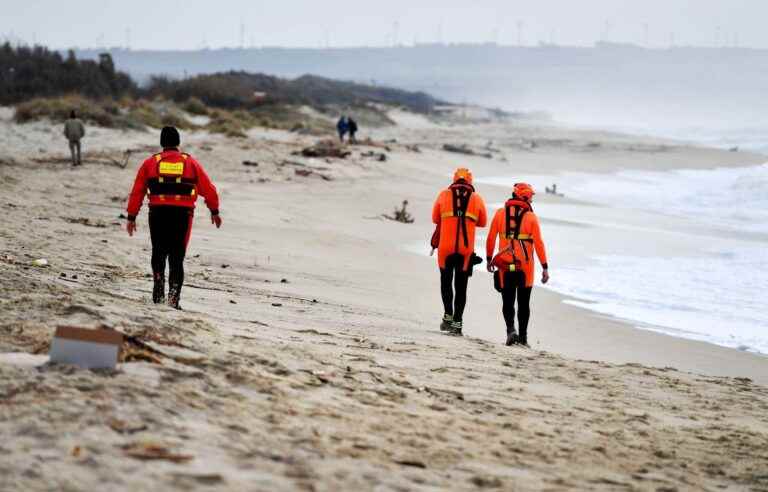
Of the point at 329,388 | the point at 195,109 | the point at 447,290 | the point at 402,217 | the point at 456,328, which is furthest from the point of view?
the point at 195,109

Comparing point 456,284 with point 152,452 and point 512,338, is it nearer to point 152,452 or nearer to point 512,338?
point 512,338

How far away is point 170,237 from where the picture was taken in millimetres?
8195

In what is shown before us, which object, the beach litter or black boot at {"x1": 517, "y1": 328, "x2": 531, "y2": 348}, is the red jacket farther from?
the beach litter

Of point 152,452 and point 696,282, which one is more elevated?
point 152,452

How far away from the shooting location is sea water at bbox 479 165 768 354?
1175 centimetres

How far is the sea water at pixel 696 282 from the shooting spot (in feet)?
38.5

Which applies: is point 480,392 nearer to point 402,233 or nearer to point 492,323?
point 492,323

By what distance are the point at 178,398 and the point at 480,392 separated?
2163 mm

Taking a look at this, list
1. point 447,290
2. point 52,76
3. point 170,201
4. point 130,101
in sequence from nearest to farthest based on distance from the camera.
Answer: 1. point 170,201
2. point 447,290
3. point 130,101
4. point 52,76

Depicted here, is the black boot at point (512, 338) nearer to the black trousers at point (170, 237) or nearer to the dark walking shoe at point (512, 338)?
the dark walking shoe at point (512, 338)

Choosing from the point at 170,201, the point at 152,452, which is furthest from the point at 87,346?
the point at 170,201

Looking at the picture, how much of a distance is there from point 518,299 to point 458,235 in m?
0.77

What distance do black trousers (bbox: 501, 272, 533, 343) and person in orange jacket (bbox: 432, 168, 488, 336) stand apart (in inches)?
13.6

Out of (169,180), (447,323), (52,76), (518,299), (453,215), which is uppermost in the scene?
(52,76)
